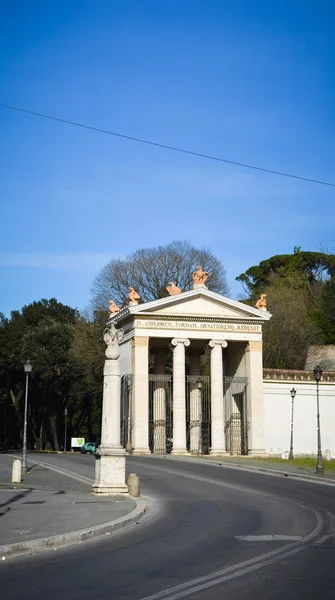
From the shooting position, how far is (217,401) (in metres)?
48.3

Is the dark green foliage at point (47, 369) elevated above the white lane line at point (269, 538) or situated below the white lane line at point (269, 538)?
above

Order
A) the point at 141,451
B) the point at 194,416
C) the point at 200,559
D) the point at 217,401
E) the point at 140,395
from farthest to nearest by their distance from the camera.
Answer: the point at 194,416, the point at 217,401, the point at 140,395, the point at 141,451, the point at 200,559

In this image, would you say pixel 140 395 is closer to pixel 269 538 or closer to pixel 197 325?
pixel 197 325

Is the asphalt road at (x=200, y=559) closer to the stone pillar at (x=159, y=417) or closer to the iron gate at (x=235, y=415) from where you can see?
the stone pillar at (x=159, y=417)

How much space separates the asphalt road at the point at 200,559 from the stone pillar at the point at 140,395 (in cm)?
2610

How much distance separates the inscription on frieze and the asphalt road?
27.6 metres

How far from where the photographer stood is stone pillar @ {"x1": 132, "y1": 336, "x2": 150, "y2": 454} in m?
46.2

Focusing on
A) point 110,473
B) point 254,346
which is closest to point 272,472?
point 110,473

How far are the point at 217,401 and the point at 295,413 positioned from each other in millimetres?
5402

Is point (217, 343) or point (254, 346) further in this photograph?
point (254, 346)

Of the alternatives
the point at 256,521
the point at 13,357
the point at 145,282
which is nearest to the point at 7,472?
the point at 256,521

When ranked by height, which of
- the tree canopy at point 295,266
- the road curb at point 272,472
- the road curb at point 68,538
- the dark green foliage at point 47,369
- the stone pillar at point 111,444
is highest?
the tree canopy at point 295,266

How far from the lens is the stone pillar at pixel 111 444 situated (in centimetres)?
2095

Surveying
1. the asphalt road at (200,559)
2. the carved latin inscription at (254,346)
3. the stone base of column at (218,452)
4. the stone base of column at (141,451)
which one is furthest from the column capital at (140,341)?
the asphalt road at (200,559)
